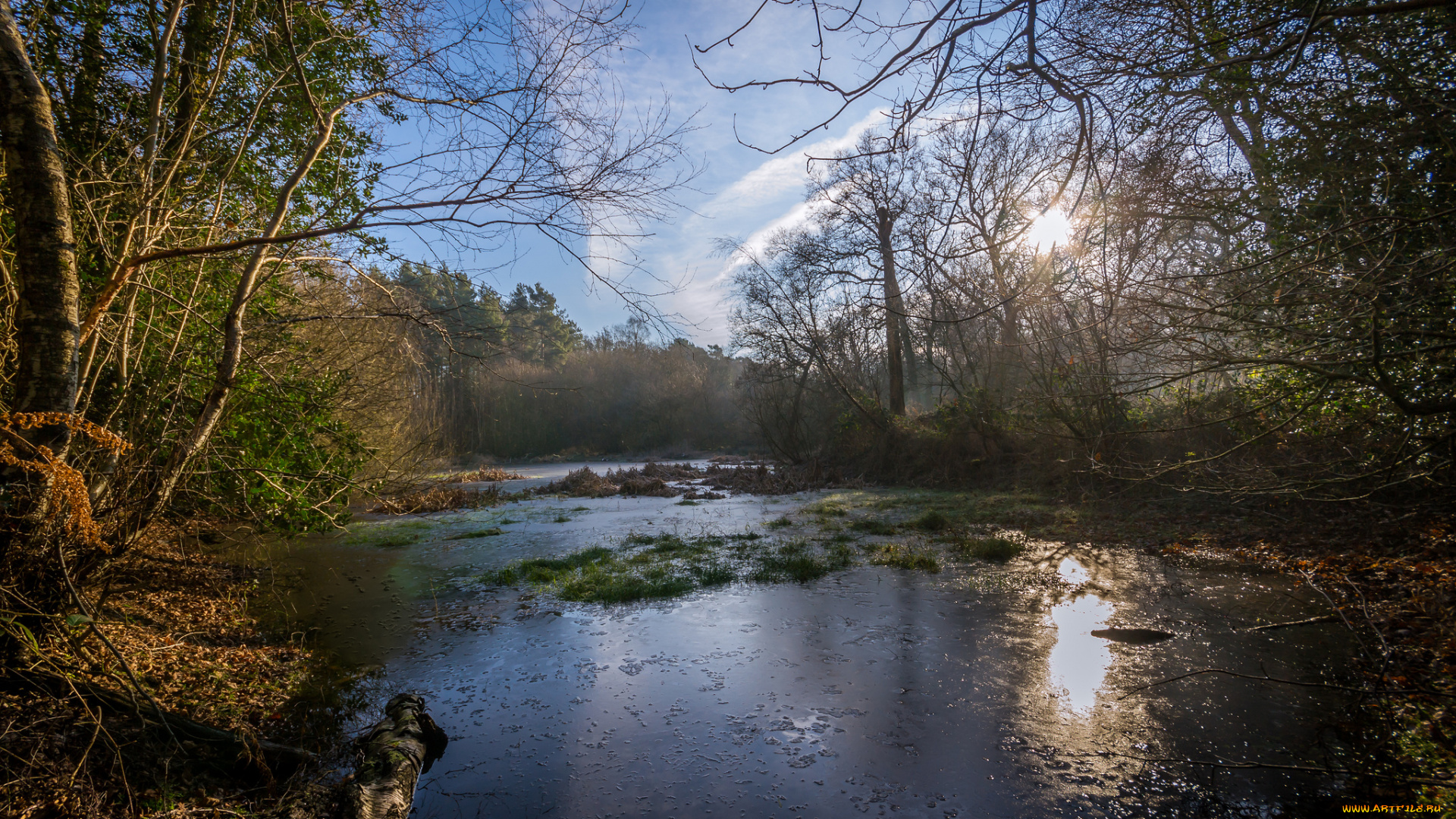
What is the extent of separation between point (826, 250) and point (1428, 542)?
46.5ft

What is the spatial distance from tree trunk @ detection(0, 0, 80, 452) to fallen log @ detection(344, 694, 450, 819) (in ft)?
6.93

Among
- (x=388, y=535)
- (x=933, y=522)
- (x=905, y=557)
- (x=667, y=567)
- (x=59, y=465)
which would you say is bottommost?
(x=388, y=535)

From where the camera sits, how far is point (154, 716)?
9.90 feet

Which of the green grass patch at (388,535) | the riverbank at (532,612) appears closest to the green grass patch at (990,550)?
the riverbank at (532,612)

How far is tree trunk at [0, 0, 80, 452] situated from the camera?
2996 mm

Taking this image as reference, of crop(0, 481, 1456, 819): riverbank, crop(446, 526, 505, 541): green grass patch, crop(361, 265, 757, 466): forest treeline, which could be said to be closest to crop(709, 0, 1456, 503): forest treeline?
crop(0, 481, 1456, 819): riverbank

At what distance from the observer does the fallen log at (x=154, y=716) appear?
8.98ft

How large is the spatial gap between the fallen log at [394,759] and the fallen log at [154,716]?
1.20 feet

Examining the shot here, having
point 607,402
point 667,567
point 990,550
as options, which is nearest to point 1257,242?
point 990,550

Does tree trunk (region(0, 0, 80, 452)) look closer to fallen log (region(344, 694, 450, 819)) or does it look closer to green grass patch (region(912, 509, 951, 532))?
fallen log (region(344, 694, 450, 819))

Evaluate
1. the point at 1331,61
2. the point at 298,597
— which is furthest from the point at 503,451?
the point at 1331,61

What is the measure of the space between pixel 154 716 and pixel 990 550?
7554 millimetres

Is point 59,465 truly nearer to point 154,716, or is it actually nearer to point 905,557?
point 154,716

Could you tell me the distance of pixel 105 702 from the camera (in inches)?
113
